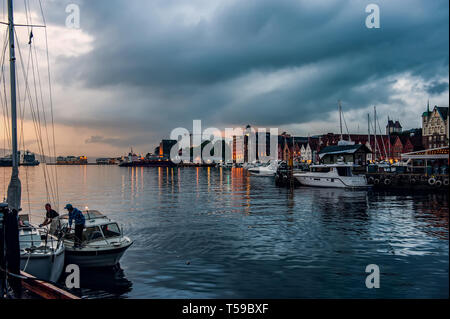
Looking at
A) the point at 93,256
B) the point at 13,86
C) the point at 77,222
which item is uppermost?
the point at 13,86

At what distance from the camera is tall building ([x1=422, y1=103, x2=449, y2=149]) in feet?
375

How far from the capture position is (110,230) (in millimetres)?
19578

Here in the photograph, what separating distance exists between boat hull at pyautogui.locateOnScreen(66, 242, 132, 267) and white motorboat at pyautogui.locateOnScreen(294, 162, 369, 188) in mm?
52982

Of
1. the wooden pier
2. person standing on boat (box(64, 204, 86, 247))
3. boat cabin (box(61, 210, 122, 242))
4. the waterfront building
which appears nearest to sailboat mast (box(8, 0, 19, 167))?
person standing on boat (box(64, 204, 86, 247))

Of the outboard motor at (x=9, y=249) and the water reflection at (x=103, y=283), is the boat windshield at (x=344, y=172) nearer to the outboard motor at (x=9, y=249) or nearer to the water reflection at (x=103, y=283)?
the water reflection at (x=103, y=283)

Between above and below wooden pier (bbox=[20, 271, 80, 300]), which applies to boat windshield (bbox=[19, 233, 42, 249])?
above

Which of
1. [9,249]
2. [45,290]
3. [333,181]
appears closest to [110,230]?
[9,249]

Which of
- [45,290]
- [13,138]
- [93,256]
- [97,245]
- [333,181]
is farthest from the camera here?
[333,181]

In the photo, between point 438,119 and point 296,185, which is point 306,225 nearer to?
point 296,185

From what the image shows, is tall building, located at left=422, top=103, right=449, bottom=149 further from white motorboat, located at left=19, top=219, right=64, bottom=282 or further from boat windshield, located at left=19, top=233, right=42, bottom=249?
boat windshield, located at left=19, top=233, right=42, bottom=249

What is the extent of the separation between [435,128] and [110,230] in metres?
128

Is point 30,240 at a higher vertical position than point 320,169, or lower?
lower

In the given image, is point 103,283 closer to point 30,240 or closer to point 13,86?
point 30,240
